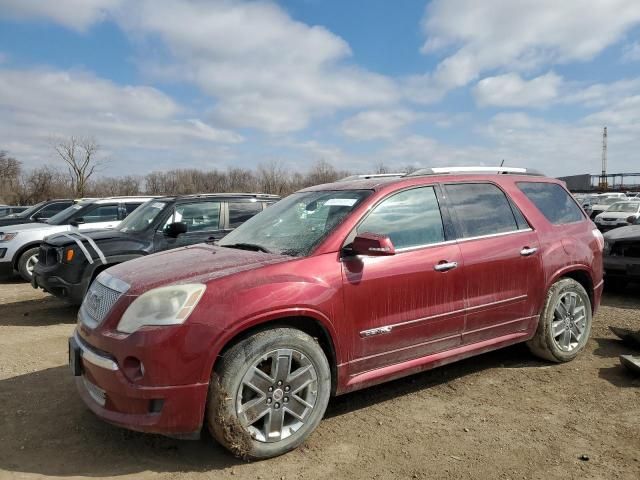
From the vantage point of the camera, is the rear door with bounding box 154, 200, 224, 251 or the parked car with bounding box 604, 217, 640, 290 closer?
the rear door with bounding box 154, 200, 224, 251

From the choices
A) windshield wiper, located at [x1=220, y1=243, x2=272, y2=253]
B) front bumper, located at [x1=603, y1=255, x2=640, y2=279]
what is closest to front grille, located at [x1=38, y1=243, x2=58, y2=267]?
windshield wiper, located at [x1=220, y1=243, x2=272, y2=253]

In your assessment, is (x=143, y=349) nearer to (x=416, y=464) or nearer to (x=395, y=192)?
(x=416, y=464)

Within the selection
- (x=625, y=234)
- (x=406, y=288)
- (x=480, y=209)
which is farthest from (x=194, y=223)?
A: (x=625, y=234)

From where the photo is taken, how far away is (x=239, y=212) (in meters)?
7.94

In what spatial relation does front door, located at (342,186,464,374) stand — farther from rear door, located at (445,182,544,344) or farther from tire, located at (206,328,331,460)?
tire, located at (206,328,331,460)

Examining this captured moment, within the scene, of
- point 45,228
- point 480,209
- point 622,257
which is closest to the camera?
point 480,209

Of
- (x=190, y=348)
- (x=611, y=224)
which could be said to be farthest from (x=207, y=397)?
(x=611, y=224)

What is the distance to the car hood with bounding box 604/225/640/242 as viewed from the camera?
24.6ft

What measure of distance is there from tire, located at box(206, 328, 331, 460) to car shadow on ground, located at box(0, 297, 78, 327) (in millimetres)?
Result: 4772

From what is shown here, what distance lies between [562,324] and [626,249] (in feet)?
12.6

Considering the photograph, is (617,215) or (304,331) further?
(617,215)

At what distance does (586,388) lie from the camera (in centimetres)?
412

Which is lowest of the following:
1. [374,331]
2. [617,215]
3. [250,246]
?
[374,331]

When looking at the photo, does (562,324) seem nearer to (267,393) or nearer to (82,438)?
(267,393)
